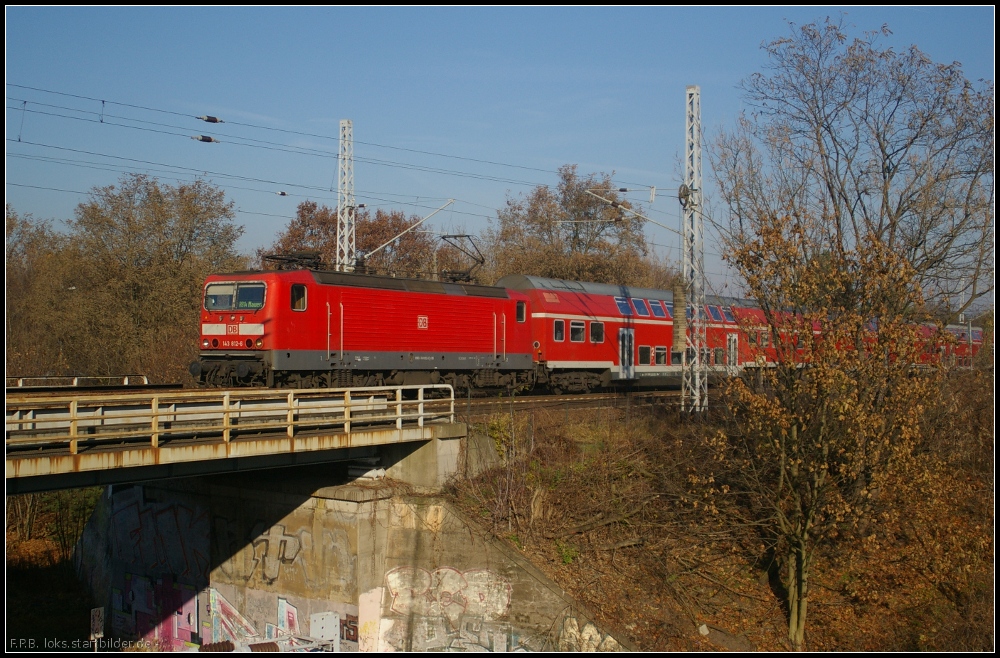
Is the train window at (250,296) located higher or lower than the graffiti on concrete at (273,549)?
higher

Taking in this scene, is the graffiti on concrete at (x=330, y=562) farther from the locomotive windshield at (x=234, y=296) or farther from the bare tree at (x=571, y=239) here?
the bare tree at (x=571, y=239)

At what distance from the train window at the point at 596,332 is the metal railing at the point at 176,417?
10.6 m

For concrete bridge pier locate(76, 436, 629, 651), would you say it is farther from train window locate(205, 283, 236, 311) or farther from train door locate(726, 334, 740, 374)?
train door locate(726, 334, 740, 374)

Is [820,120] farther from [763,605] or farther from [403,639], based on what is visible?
[403,639]

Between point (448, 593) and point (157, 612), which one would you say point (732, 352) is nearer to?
point (448, 593)

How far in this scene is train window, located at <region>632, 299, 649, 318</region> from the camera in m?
31.0

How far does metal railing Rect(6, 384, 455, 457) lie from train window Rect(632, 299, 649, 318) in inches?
531

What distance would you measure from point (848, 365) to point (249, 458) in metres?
10.6

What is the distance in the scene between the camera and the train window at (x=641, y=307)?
102 ft

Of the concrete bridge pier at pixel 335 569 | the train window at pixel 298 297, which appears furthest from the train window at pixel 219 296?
the concrete bridge pier at pixel 335 569

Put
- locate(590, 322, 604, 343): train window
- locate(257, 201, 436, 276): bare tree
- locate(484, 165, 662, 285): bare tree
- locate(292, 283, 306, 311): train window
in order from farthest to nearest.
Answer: locate(257, 201, 436, 276): bare tree < locate(484, 165, 662, 285): bare tree < locate(590, 322, 604, 343): train window < locate(292, 283, 306, 311): train window

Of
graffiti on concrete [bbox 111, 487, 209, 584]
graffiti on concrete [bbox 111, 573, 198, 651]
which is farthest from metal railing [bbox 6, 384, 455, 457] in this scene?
graffiti on concrete [bbox 111, 573, 198, 651]

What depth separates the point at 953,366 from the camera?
61.9ft

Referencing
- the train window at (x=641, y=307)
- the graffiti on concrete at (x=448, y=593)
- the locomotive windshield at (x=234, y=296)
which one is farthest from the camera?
the train window at (x=641, y=307)
